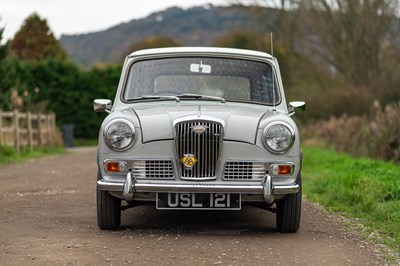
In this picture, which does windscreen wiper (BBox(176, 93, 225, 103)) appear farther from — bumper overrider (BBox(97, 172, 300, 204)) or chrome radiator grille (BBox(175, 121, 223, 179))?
bumper overrider (BBox(97, 172, 300, 204))

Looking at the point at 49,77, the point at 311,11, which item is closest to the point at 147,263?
the point at 311,11

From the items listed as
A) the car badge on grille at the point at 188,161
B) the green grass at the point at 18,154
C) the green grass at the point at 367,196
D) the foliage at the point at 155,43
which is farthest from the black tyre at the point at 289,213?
the foliage at the point at 155,43

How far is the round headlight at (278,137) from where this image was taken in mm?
6746

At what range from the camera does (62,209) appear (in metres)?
8.68

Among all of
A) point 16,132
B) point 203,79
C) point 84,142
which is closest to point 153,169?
point 203,79

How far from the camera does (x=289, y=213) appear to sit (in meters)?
6.95

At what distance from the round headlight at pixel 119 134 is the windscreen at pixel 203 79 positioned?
37.4 inches

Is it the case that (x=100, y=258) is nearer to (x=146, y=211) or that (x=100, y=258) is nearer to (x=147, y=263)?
(x=147, y=263)

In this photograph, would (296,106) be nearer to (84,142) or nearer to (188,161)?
(188,161)

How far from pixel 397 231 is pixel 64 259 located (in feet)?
10.8

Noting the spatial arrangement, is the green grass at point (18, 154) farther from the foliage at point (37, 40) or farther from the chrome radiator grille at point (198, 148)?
the foliage at point (37, 40)

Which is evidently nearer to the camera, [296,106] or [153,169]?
[153,169]

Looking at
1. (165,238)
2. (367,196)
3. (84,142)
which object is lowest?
(84,142)

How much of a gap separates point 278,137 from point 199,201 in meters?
0.90
